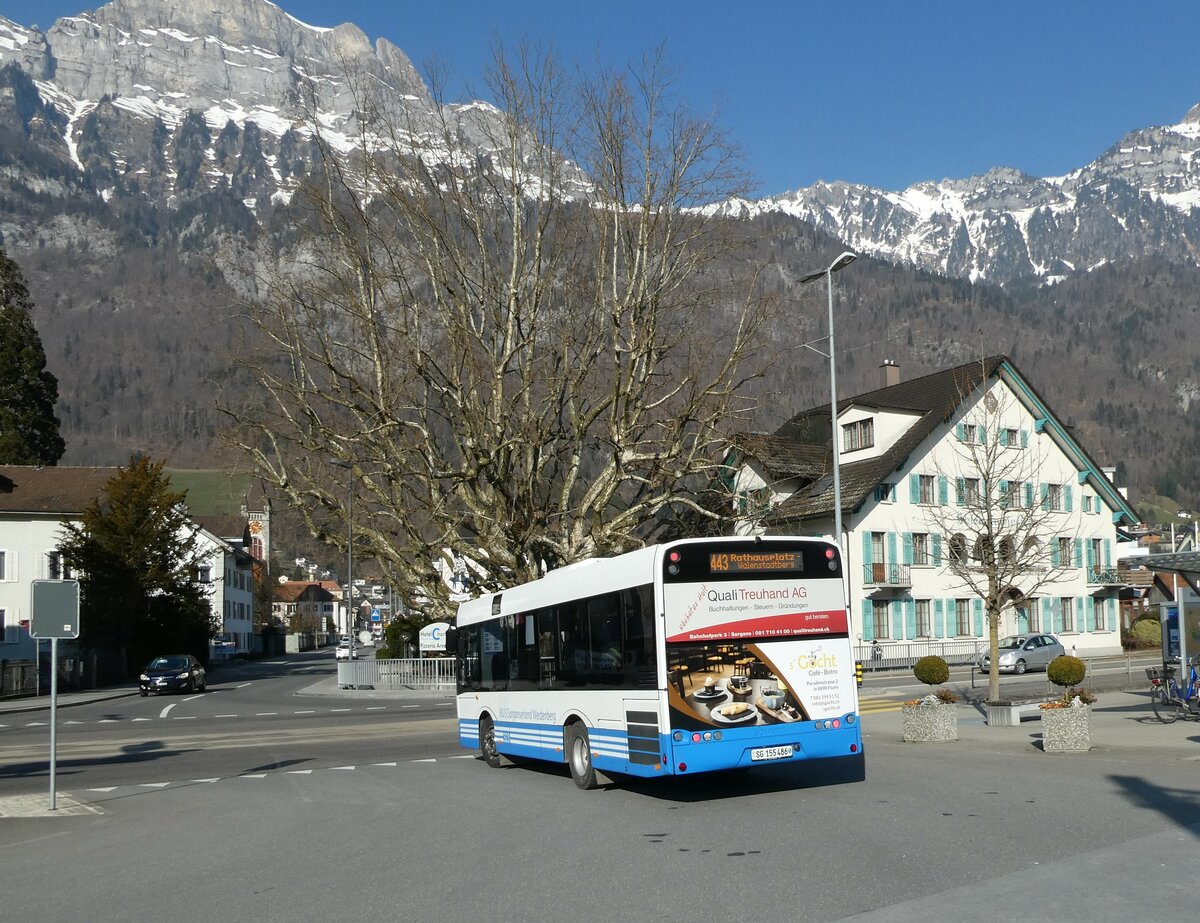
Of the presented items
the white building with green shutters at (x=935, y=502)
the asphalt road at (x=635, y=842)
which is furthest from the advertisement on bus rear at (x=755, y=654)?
the white building with green shutters at (x=935, y=502)

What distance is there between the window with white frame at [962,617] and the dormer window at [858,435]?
7.81 metres

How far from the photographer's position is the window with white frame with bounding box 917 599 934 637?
51062 mm

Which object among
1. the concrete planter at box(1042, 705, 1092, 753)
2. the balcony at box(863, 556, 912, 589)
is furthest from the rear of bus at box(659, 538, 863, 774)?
the balcony at box(863, 556, 912, 589)

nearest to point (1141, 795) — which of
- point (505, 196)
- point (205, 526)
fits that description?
point (505, 196)

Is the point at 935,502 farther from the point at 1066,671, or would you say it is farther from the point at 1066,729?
the point at 1066,729

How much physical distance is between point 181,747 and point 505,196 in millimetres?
17006

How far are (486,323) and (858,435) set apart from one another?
23.2 meters

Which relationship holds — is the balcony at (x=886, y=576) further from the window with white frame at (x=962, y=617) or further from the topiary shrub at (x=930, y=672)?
the topiary shrub at (x=930, y=672)

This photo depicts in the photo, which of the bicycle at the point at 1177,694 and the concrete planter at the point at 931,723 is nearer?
the concrete planter at the point at 931,723

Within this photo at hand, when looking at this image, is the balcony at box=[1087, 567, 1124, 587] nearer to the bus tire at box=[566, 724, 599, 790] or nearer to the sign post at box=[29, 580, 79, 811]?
the bus tire at box=[566, 724, 599, 790]

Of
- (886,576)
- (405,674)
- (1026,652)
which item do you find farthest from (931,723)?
(886,576)

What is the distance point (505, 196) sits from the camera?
33406mm

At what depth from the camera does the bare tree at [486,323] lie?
105 feet

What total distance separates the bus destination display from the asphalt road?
2427mm
